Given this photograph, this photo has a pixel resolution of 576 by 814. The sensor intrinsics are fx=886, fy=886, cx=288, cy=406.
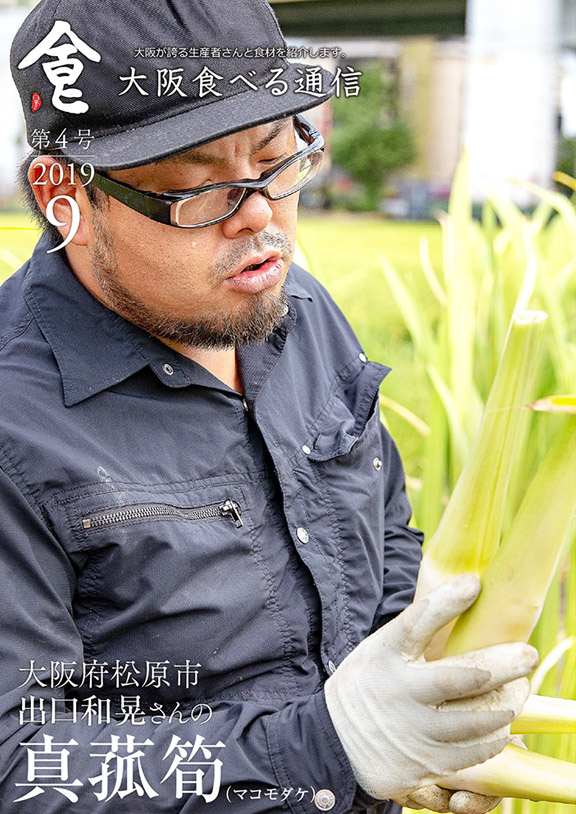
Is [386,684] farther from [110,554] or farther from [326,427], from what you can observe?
[326,427]

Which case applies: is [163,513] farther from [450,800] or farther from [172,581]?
[450,800]

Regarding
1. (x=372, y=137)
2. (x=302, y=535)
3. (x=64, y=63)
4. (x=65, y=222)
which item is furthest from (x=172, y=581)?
(x=372, y=137)

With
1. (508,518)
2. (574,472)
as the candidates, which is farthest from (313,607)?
(508,518)

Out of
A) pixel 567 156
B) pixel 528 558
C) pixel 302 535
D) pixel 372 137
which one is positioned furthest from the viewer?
pixel 567 156

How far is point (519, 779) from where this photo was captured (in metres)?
0.96

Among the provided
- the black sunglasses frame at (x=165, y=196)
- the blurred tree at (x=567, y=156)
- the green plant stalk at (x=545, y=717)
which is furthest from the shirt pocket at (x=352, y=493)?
the blurred tree at (x=567, y=156)

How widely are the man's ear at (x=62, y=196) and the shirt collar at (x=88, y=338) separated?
0.04 meters

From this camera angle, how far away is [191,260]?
3.12 ft

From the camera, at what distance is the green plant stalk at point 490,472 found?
787 mm

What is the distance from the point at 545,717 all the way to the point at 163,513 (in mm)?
479

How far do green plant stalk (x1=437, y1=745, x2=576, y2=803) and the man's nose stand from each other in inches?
24.9

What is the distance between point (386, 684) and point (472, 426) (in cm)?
90

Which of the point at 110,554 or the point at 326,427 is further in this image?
the point at 326,427

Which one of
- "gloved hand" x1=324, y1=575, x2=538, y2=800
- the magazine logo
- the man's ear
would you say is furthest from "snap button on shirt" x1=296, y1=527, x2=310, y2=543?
the magazine logo
